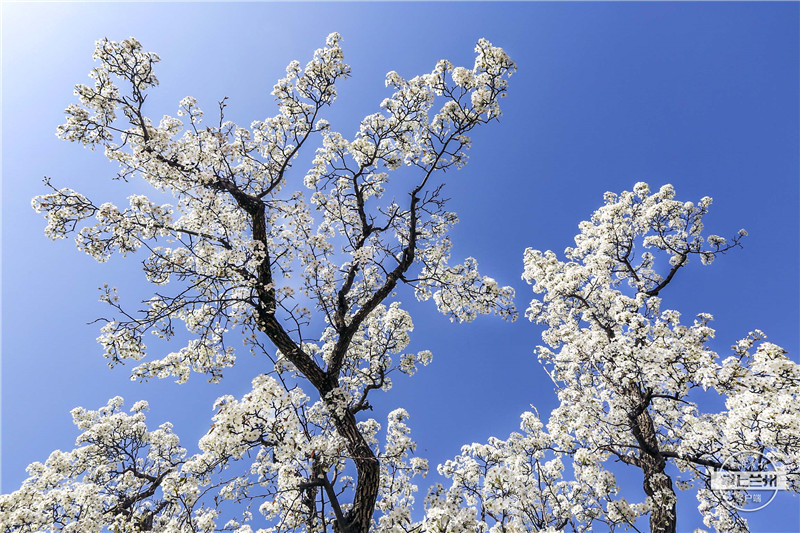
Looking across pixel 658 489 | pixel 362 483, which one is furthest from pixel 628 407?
pixel 362 483

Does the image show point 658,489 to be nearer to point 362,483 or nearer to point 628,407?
point 628,407

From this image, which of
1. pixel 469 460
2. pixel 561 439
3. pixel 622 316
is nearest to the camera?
pixel 469 460

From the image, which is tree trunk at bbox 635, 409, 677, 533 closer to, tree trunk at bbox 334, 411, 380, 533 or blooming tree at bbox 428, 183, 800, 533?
blooming tree at bbox 428, 183, 800, 533

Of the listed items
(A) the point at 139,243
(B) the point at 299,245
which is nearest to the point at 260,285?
(B) the point at 299,245

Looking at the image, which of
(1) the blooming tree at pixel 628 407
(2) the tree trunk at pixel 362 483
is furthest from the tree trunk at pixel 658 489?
Result: (2) the tree trunk at pixel 362 483

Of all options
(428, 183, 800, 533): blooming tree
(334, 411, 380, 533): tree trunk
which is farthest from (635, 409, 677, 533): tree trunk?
(334, 411, 380, 533): tree trunk

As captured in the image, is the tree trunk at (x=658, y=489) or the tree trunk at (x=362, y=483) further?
the tree trunk at (x=658, y=489)

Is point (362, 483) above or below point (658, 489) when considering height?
above

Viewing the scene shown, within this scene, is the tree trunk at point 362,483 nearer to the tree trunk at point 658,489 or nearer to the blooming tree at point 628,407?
the blooming tree at point 628,407

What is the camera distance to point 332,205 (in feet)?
34.0

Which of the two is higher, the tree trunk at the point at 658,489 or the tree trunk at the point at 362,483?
the tree trunk at the point at 362,483

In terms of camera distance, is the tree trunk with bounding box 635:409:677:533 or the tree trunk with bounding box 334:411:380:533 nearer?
the tree trunk with bounding box 334:411:380:533

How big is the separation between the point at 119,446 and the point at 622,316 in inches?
620

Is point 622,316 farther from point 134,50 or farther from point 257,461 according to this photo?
point 134,50
